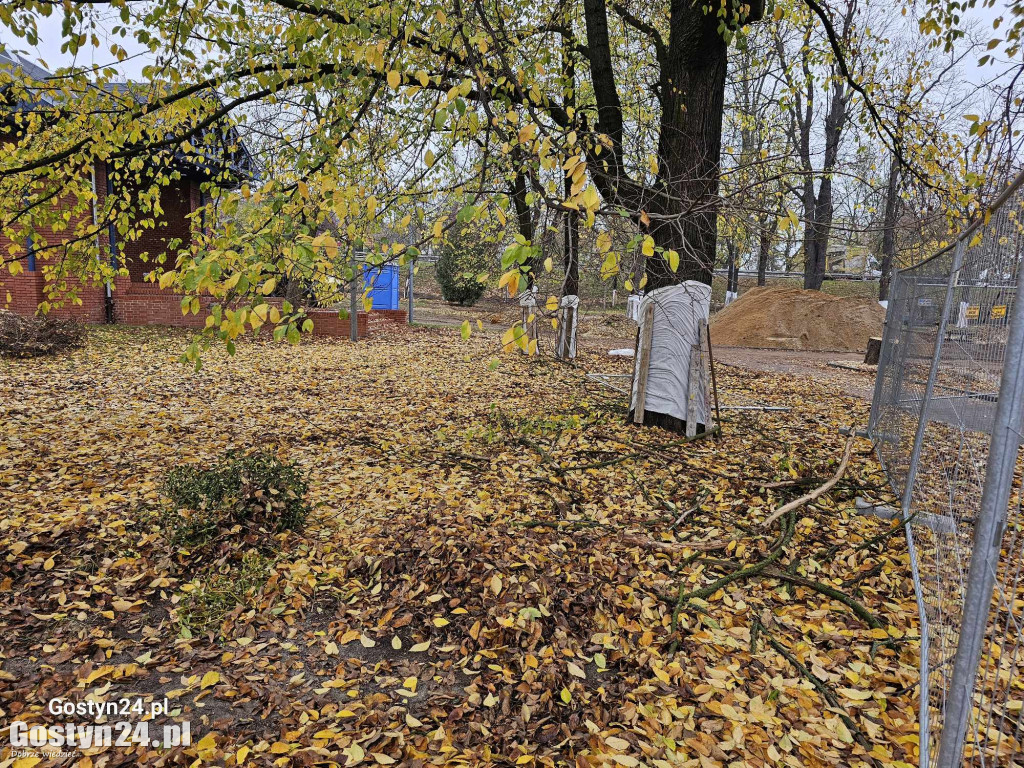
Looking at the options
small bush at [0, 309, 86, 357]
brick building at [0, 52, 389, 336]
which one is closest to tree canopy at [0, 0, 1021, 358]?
small bush at [0, 309, 86, 357]

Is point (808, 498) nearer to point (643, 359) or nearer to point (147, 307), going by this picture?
point (643, 359)

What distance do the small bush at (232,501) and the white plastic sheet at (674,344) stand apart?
3550 mm

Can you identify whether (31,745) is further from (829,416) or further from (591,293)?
(591,293)

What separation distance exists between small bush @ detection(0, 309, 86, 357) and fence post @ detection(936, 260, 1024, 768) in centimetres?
1183

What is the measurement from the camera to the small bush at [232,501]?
11.9ft

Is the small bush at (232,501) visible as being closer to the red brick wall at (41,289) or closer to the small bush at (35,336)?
the small bush at (35,336)

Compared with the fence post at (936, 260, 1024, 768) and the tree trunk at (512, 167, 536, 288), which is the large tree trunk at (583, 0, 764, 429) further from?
the fence post at (936, 260, 1024, 768)

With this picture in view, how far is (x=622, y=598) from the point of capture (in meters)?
3.20

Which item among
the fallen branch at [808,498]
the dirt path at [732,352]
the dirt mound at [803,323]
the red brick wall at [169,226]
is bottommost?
the fallen branch at [808,498]

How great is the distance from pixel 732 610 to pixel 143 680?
9.27ft

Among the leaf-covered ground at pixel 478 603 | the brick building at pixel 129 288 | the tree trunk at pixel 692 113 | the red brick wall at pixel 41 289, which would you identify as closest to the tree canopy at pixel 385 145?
the tree trunk at pixel 692 113

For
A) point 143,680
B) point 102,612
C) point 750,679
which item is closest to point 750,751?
point 750,679

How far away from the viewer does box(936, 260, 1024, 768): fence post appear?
1.45 metres

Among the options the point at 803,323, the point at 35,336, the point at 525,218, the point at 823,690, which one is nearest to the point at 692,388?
the point at 823,690
